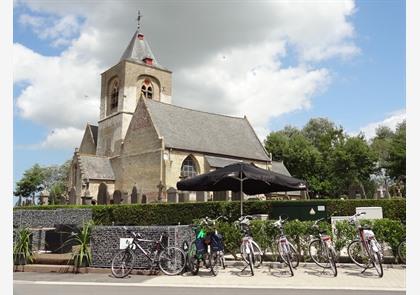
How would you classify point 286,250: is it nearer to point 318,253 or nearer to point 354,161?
point 318,253

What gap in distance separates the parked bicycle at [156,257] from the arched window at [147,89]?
40.5 meters

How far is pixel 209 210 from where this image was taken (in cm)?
2106

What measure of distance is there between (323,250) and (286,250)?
1022 millimetres

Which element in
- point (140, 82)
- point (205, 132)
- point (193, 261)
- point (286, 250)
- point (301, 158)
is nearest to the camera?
point (286, 250)

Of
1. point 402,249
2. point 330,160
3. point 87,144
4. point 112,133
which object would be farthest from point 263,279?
point 330,160

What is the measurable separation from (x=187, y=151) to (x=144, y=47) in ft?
68.8

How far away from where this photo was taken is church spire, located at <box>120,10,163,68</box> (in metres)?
50.4

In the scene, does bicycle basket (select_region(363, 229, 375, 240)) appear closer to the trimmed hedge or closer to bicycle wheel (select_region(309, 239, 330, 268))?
bicycle wheel (select_region(309, 239, 330, 268))

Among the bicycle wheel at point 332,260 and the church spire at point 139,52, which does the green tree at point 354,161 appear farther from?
the bicycle wheel at point 332,260

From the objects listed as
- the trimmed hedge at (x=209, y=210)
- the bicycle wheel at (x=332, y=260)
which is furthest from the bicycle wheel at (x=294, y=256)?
the trimmed hedge at (x=209, y=210)

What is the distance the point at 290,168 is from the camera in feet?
202

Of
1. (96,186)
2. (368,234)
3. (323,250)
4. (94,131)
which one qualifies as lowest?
(323,250)

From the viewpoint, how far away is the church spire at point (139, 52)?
165 ft
